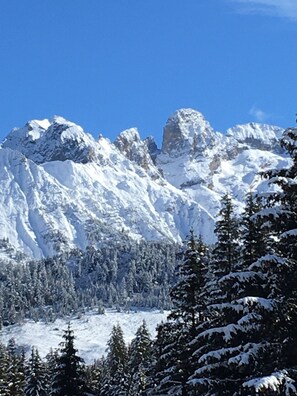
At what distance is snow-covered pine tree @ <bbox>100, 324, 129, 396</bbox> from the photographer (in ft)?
268

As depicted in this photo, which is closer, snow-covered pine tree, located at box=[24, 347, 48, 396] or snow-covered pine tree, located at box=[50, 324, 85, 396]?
snow-covered pine tree, located at box=[50, 324, 85, 396]

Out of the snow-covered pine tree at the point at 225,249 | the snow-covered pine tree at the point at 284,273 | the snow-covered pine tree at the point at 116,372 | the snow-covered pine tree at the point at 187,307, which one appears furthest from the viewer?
the snow-covered pine tree at the point at 116,372

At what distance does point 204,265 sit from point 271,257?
1291 cm

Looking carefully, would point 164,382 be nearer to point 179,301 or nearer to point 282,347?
point 179,301

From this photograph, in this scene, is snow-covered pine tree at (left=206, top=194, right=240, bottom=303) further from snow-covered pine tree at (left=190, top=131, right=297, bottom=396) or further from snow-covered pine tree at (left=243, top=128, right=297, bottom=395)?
snow-covered pine tree at (left=243, top=128, right=297, bottom=395)

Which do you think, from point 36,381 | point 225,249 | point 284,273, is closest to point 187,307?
point 225,249

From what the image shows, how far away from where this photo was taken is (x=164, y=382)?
3061 centimetres

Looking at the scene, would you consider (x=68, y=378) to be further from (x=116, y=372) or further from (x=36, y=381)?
(x=116, y=372)

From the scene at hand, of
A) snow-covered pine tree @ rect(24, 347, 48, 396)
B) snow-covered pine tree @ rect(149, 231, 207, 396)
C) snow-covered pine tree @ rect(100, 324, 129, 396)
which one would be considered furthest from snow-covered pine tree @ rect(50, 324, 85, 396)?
snow-covered pine tree @ rect(100, 324, 129, 396)

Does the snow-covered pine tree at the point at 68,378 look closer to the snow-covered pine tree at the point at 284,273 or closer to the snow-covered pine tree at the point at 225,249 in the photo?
the snow-covered pine tree at the point at 225,249

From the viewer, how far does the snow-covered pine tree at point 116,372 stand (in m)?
81.6

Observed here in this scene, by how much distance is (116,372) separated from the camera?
298ft

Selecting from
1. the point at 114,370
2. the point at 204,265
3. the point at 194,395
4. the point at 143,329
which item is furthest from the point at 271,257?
the point at 114,370

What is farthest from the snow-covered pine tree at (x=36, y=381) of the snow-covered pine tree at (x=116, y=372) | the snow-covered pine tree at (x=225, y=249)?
the snow-covered pine tree at (x=225, y=249)
